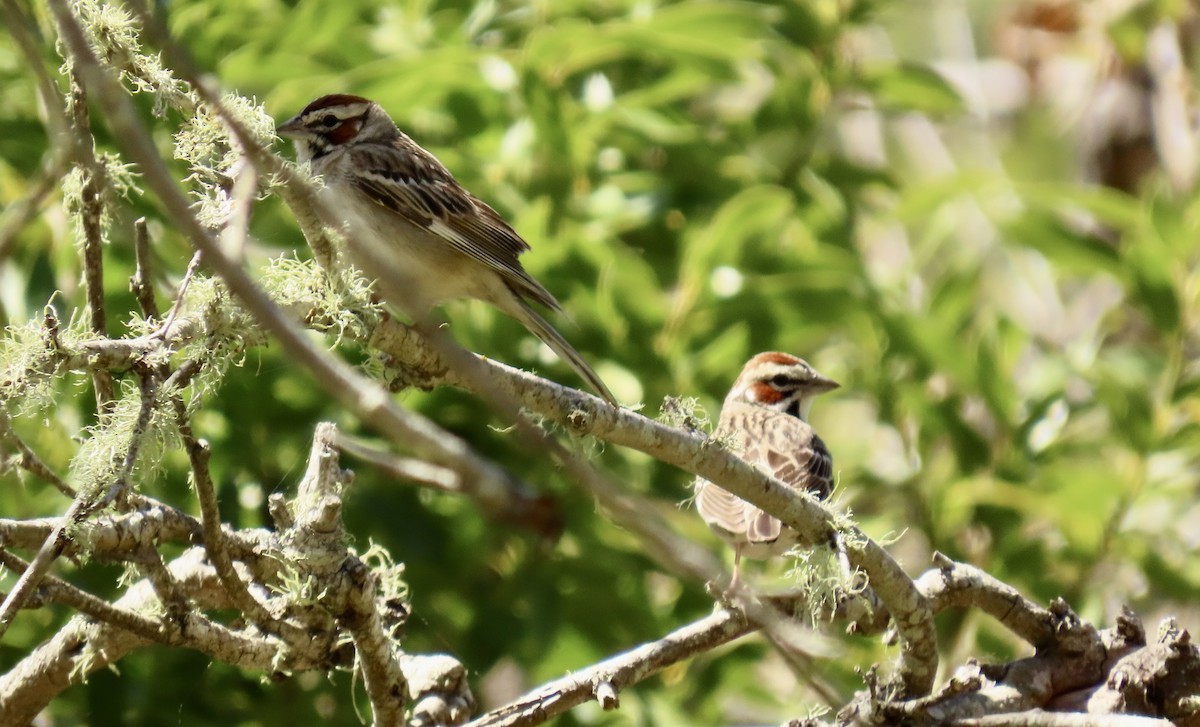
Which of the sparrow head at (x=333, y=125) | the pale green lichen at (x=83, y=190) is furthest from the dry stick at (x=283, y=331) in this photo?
the sparrow head at (x=333, y=125)

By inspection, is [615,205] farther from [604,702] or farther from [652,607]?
[604,702]

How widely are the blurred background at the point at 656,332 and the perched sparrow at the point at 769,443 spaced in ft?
0.53

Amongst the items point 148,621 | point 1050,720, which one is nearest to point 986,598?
point 1050,720

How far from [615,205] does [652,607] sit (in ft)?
4.99

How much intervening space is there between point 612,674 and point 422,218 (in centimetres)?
194

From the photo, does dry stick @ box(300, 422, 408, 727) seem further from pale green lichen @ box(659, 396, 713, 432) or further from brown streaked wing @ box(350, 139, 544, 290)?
brown streaked wing @ box(350, 139, 544, 290)

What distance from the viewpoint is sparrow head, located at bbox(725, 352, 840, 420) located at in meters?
5.61

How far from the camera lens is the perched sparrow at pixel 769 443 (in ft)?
15.0

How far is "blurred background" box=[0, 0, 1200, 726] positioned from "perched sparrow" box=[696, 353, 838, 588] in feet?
0.53

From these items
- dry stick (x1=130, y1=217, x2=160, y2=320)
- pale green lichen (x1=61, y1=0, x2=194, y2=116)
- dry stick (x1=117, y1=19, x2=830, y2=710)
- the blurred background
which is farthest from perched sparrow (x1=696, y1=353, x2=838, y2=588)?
dry stick (x1=117, y1=19, x2=830, y2=710)

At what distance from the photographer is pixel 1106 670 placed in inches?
125

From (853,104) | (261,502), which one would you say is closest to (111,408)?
(261,502)

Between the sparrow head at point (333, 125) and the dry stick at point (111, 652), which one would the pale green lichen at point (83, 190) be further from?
the sparrow head at point (333, 125)

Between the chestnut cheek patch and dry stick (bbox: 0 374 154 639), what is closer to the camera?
dry stick (bbox: 0 374 154 639)
